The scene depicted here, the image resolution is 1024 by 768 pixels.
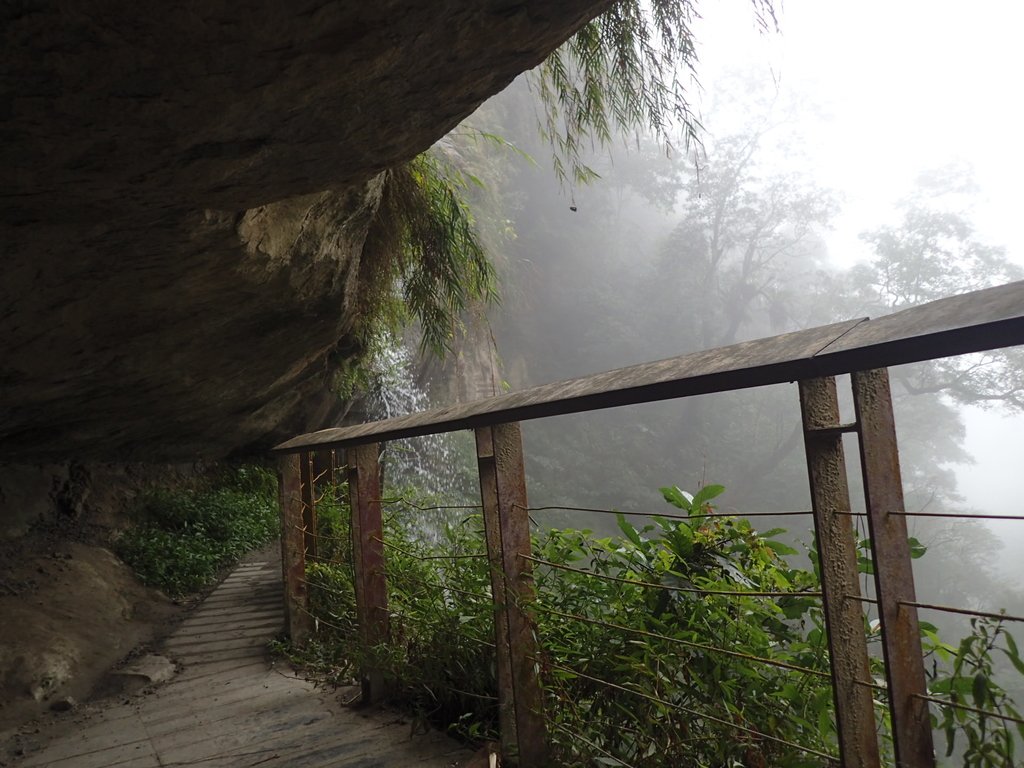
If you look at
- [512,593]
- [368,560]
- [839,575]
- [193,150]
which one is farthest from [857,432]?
[368,560]

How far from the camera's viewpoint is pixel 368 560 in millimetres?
2633

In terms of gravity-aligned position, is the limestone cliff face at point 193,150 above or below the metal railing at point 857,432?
above

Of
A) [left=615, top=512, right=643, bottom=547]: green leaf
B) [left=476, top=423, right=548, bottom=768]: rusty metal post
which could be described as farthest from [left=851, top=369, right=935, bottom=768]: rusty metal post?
[left=476, top=423, right=548, bottom=768]: rusty metal post

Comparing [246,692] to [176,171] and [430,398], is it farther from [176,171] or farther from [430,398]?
[430,398]

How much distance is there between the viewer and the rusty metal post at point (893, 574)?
946 mm

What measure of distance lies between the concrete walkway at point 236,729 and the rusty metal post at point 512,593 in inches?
12.7

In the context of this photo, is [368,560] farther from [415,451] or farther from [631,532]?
[415,451]

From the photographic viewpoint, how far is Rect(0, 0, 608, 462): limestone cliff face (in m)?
1.55

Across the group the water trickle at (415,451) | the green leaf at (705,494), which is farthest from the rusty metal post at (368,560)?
the water trickle at (415,451)

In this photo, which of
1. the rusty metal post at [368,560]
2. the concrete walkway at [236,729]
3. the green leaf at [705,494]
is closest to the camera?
the green leaf at [705,494]

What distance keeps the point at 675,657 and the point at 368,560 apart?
1.40 m

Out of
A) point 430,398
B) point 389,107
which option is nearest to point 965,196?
point 430,398

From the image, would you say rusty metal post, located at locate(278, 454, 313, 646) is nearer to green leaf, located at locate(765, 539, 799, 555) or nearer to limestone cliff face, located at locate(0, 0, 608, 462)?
limestone cliff face, located at locate(0, 0, 608, 462)

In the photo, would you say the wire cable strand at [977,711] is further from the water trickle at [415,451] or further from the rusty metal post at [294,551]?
the water trickle at [415,451]
